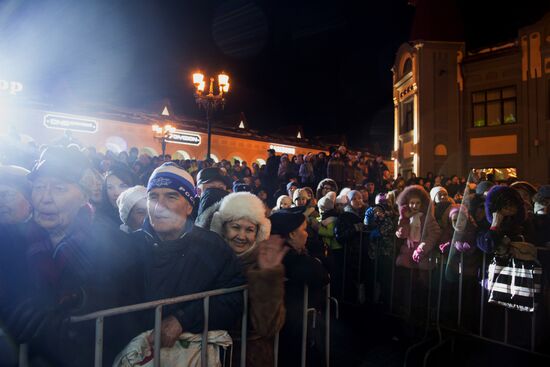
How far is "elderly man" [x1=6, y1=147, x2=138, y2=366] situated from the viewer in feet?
5.52

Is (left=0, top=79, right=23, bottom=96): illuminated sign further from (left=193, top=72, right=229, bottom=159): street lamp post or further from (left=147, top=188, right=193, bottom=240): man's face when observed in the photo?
(left=147, top=188, right=193, bottom=240): man's face

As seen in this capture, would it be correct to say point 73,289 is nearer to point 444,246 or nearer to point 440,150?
point 444,246

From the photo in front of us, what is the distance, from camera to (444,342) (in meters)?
4.61

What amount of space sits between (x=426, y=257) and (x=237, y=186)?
2.88 meters

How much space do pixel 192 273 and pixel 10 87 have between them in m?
21.5

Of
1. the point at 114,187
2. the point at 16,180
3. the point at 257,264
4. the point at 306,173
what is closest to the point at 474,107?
the point at 306,173

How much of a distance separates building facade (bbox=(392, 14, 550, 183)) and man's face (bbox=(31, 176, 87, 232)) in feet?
74.2

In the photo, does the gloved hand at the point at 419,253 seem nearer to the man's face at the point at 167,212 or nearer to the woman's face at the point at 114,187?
the man's face at the point at 167,212

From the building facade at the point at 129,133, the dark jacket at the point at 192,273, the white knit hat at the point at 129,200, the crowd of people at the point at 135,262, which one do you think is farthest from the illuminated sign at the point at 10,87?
the dark jacket at the point at 192,273

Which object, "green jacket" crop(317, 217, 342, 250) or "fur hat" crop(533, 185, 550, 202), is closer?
"fur hat" crop(533, 185, 550, 202)

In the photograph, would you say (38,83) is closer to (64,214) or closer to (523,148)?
(64,214)

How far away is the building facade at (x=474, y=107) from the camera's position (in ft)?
70.4

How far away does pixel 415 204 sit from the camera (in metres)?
5.47

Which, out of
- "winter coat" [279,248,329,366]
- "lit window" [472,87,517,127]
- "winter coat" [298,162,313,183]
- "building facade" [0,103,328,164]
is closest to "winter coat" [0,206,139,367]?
"winter coat" [279,248,329,366]
